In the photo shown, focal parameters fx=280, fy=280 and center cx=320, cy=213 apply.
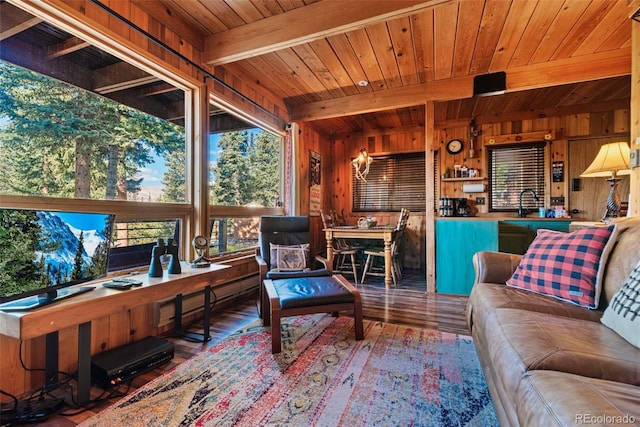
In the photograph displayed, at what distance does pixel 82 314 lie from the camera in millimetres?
1339

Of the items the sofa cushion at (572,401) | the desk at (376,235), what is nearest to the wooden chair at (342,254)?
the desk at (376,235)

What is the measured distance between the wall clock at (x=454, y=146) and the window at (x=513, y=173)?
476mm

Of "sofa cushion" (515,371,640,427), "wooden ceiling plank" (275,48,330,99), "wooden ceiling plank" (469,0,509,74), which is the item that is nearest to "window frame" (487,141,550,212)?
"wooden ceiling plank" (469,0,509,74)

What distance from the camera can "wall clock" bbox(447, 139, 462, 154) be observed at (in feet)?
15.3

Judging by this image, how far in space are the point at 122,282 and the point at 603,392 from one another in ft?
7.07

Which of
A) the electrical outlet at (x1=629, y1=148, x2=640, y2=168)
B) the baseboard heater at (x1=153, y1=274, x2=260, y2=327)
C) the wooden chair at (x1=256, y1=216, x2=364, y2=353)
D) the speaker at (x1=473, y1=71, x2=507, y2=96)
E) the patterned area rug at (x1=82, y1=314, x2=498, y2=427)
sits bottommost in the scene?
the patterned area rug at (x1=82, y1=314, x2=498, y2=427)

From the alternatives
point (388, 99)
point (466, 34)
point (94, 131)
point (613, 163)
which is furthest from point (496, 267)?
point (94, 131)

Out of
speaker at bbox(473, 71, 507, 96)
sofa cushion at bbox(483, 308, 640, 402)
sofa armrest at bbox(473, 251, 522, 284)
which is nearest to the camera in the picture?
sofa cushion at bbox(483, 308, 640, 402)

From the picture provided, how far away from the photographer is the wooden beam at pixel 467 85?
112 inches

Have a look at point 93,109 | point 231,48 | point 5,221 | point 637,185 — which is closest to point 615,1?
point 637,185

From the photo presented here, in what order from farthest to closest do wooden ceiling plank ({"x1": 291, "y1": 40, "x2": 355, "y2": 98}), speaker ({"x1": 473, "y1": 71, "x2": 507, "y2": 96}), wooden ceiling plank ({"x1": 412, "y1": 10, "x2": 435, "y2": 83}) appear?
1. speaker ({"x1": 473, "y1": 71, "x2": 507, "y2": 96})
2. wooden ceiling plank ({"x1": 291, "y1": 40, "x2": 355, "y2": 98})
3. wooden ceiling plank ({"x1": 412, "y1": 10, "x2": 435, "y2": 83})

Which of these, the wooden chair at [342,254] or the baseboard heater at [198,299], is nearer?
the baseboard heater at [198,299]

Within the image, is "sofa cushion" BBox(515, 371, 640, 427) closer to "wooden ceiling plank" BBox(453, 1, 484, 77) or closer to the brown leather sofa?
the brown leather sofa

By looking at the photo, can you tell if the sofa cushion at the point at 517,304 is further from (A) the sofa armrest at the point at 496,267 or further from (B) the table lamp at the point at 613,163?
(B) the table lamp at the point at 613,163
